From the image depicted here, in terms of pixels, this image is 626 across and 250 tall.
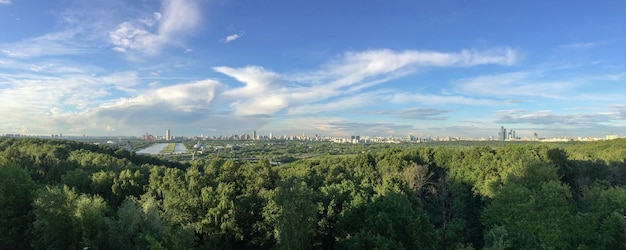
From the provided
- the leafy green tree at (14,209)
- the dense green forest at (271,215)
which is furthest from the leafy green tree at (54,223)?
the leafy green tree at (14,209)

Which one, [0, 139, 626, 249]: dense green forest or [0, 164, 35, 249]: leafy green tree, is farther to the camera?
[0, 164, 35, 249]: leafy green tree

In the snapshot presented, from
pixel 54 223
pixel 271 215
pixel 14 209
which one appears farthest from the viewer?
pixel 14 209

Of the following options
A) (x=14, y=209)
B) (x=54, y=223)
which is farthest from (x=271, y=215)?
(x=14, y=209)

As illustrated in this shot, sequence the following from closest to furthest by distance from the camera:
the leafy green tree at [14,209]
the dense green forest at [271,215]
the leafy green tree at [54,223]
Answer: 1. the dense green forest at [271,215]
2. the leafy green tree at [54,223]
3. the leafy green tree at [14,209]

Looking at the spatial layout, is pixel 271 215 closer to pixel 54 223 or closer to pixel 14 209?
pixel 54 223

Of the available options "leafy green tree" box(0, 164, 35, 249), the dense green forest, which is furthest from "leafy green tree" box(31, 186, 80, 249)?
"leafy green tree" box(0, 164, 35, 249)

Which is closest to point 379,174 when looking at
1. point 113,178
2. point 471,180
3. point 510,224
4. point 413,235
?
point 471,180

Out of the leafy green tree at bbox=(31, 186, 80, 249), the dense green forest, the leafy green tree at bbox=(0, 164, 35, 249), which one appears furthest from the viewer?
the leafy green tree at bbox=(0, 164, 35, 249)

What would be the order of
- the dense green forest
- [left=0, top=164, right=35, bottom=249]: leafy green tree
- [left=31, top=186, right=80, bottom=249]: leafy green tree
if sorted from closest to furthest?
the dense green forest
[left=31, top=186, right=80, bottom=249]: leafy green tree
[left=0, top=164, right=35, bottom=249]: leafy green tree

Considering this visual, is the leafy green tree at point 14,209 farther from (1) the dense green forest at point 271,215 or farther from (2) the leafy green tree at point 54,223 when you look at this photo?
(2) the leafy green tree at point 54,223

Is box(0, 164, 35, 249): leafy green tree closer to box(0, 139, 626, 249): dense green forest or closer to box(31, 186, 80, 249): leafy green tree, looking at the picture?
box(0, 139, 626, 249): dense green forest

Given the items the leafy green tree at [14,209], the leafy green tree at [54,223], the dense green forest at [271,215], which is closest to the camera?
the dense green forest at [271,215]

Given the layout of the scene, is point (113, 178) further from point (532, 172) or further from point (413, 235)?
point (532, 172)
